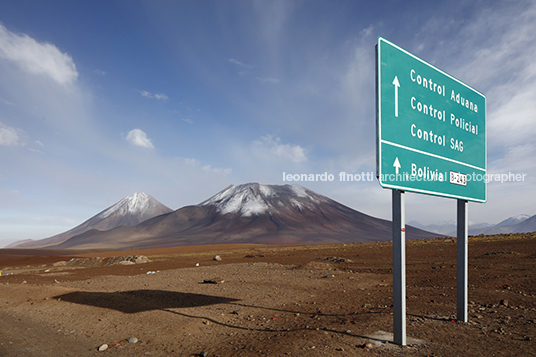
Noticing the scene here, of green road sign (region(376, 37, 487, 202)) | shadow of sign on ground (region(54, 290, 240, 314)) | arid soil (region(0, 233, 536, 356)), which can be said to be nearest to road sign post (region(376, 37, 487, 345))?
green road sign (region(376, 37, 487, 202))

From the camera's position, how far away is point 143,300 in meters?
10.1

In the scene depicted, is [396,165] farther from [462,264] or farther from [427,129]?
[462,264]

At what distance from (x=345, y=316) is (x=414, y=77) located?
17.9 feet

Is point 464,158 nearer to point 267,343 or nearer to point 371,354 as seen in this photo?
point 371,354

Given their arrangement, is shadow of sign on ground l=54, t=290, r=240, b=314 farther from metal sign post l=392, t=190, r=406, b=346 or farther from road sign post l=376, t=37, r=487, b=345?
road sign post l=376, t=37, r=487, b=345

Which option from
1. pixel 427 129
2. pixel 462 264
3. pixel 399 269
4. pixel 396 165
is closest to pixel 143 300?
pixel 399 269

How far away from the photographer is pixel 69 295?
434 inches

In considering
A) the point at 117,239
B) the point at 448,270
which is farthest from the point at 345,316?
the point at 117,239

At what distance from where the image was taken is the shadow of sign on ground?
9389 millimetres

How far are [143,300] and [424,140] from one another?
894cm

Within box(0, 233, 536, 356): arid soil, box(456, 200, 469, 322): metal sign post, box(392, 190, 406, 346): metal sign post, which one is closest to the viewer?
box(392, 190, 406, 346): metal sign post

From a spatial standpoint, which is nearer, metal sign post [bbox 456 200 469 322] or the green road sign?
the green road sign

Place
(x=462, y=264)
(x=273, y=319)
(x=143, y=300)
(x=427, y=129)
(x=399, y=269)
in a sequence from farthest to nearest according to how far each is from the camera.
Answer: (x=143, y=300), (x=273, y=319), (x=462, y=264), (x=427, y=129), (x=399, y=269)

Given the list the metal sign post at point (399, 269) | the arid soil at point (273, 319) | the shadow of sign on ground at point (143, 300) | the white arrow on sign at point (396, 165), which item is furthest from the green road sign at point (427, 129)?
the shadow of sign on ground at point (143, 300)
